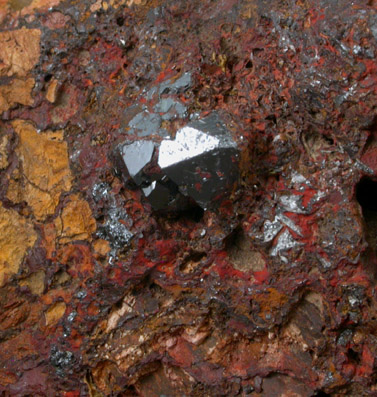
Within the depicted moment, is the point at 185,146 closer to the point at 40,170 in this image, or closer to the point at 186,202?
the point at 186,202

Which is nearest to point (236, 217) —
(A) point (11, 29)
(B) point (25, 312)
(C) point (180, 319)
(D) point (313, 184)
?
(D) point (313, 184)

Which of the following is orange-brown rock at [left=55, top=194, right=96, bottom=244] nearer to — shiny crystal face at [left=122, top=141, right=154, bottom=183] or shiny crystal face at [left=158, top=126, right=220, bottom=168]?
shiny crystal face at [left=122, top=141, right=154, bottom=183]

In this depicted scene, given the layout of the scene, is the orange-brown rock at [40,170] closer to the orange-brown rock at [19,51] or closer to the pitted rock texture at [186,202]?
the pitted rock texture at [186,202]

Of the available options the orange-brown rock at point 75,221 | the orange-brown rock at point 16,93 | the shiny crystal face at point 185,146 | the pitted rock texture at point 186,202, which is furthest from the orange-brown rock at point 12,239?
the shiny crystal face at point 185,146

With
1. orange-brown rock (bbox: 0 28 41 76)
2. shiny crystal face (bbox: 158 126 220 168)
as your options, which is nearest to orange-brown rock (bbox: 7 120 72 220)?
orange-brown rock (bbox: 0 28 41 76)

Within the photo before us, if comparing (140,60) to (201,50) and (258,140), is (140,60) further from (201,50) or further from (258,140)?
(258,140)

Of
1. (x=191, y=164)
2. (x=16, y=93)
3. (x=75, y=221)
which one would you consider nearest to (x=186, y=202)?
(x=191, y=164)
